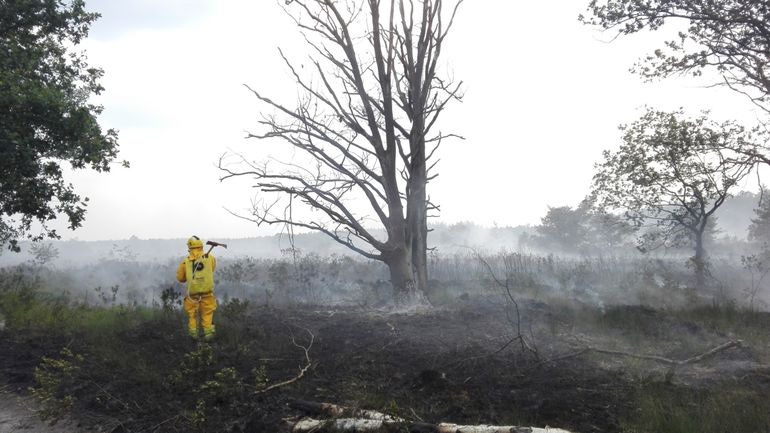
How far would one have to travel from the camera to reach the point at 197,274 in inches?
322

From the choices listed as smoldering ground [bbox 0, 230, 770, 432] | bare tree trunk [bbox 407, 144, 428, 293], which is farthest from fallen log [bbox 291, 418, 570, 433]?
bare tree trunk [bbox 407, 144, 428, 293]

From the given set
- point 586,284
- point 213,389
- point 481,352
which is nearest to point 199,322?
point 213,389

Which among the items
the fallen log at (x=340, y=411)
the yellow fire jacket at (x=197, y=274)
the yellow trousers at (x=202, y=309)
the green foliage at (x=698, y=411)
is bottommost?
the green foliage at (x=698, y=411)

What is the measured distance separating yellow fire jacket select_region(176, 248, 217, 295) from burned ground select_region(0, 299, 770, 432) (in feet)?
2.80

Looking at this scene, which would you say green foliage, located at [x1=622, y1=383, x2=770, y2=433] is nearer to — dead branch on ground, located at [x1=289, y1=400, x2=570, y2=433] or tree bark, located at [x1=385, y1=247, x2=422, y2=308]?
dead branch on ground, located at [x1=289, y1=400, x2=570, y2=433]

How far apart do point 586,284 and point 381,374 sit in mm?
13609

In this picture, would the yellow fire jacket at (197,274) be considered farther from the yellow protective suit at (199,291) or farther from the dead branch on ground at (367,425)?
the dead branch on ground at (367,425)

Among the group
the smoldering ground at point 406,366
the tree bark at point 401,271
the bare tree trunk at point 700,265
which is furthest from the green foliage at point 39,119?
the bare tree trunk at point 700,265

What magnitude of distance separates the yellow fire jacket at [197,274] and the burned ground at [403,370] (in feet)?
2.80

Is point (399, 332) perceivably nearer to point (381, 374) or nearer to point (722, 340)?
point (381, 374)

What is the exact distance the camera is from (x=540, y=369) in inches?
254

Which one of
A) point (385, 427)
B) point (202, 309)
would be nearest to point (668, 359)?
point (385, 427)

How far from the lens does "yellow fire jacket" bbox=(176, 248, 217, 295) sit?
26.8 feet

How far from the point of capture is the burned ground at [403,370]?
4.85m
